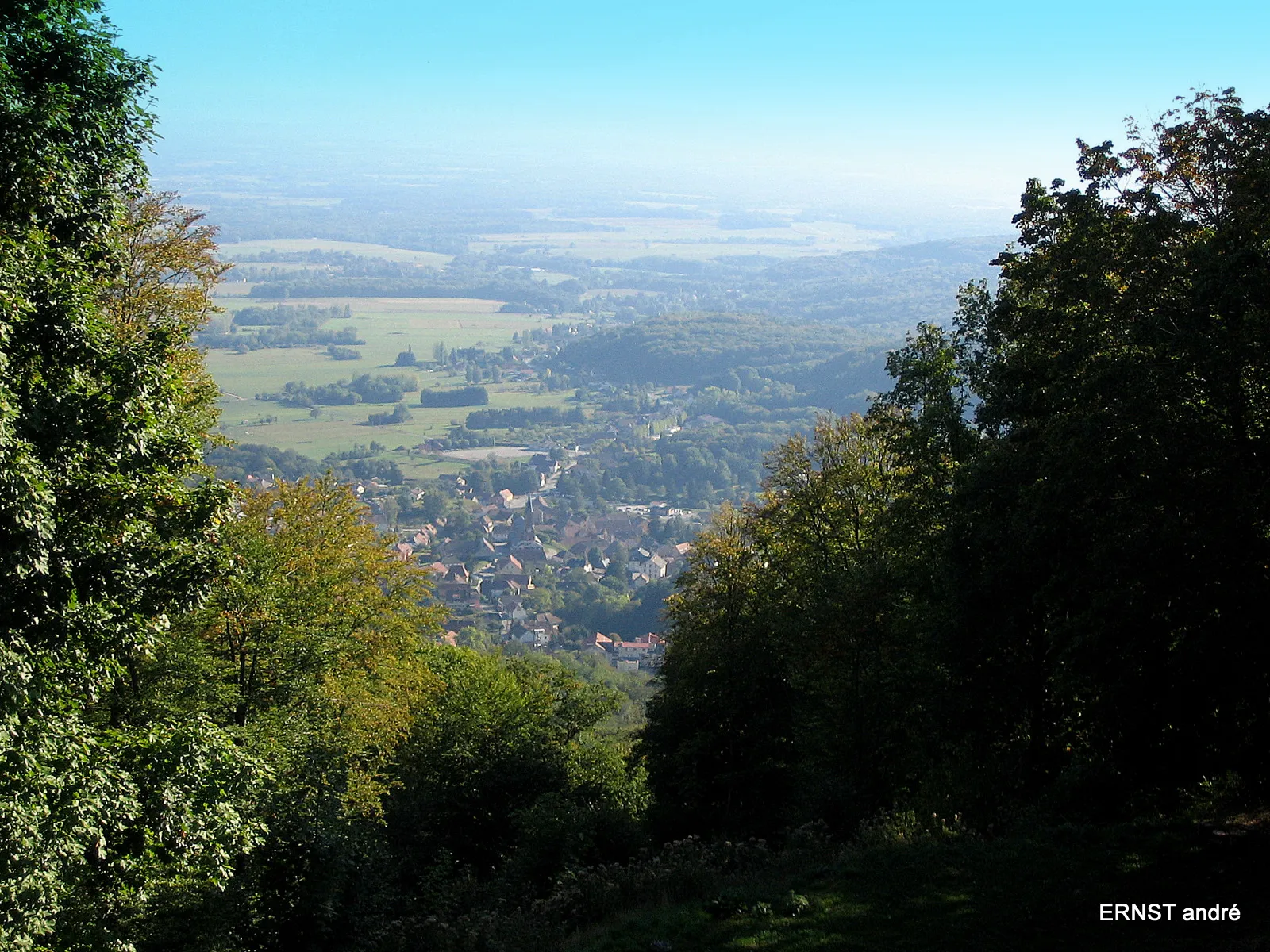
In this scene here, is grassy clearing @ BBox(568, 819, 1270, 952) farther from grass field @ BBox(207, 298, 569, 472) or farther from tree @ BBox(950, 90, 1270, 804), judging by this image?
grass field @ BBox(207, 298, 569, 472)

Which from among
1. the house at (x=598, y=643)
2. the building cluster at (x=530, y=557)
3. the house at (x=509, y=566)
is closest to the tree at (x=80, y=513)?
the building cluster at (x=530, y=557)

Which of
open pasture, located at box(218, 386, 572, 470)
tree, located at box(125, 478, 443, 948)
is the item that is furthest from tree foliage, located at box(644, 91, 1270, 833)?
open pasture, located at box(218, 386, 572, 470)

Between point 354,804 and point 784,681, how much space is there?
8.71m

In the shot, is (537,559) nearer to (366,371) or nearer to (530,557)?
(530,557)

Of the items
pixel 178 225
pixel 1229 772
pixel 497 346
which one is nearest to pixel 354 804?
pixel 178 225

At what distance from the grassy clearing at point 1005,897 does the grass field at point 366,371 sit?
6591 cm

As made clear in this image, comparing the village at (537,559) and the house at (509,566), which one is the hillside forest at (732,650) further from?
the house at (509,566)

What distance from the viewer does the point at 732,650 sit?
19.8 meters

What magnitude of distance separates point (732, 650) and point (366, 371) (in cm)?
12372

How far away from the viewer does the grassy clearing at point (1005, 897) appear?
8523 mm

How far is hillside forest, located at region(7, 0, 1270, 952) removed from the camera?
8.76 metres

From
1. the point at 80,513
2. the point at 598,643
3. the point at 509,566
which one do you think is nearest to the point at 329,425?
the point at 509,566

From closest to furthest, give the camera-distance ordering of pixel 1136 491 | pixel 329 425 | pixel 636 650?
pixel 1136 491 < pixel 636 650 < pixel 329 425

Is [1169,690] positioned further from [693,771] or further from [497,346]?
[497,346]
